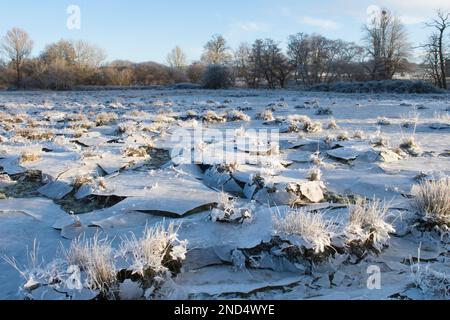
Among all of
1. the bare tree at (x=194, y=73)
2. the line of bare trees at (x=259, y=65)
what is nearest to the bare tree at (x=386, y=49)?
the line of bare trees at (x=259, y=65)

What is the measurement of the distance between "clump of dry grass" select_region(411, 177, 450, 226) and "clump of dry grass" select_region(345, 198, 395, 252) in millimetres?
422

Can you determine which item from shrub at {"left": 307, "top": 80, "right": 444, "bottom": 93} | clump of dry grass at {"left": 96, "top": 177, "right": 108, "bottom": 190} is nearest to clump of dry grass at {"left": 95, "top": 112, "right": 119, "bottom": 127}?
clump of dry grass at {"left": 96, "top": 177, "right": 108, "bottom": 190}

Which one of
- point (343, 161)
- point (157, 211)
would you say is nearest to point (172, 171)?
point (157, 211)

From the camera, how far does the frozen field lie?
109 inches

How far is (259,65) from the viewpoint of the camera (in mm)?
36781

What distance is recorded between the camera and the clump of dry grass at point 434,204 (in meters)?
3.50

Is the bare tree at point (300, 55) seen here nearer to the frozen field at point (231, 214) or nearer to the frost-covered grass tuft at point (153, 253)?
the frozen field at point (231, 214)

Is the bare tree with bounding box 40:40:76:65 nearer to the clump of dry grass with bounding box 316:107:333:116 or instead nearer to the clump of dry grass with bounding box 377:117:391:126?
the clump of dry grass with bounding box 316:107:333:116

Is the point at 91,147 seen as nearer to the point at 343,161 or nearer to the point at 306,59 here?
the point at 343,161

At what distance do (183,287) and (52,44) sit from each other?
49.1 meters

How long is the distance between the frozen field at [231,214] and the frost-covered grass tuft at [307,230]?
0.03 feet

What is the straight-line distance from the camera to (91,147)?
7.39 meters

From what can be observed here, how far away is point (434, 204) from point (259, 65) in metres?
34.3

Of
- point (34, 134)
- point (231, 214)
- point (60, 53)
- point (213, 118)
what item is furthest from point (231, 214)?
point (60, 53)
